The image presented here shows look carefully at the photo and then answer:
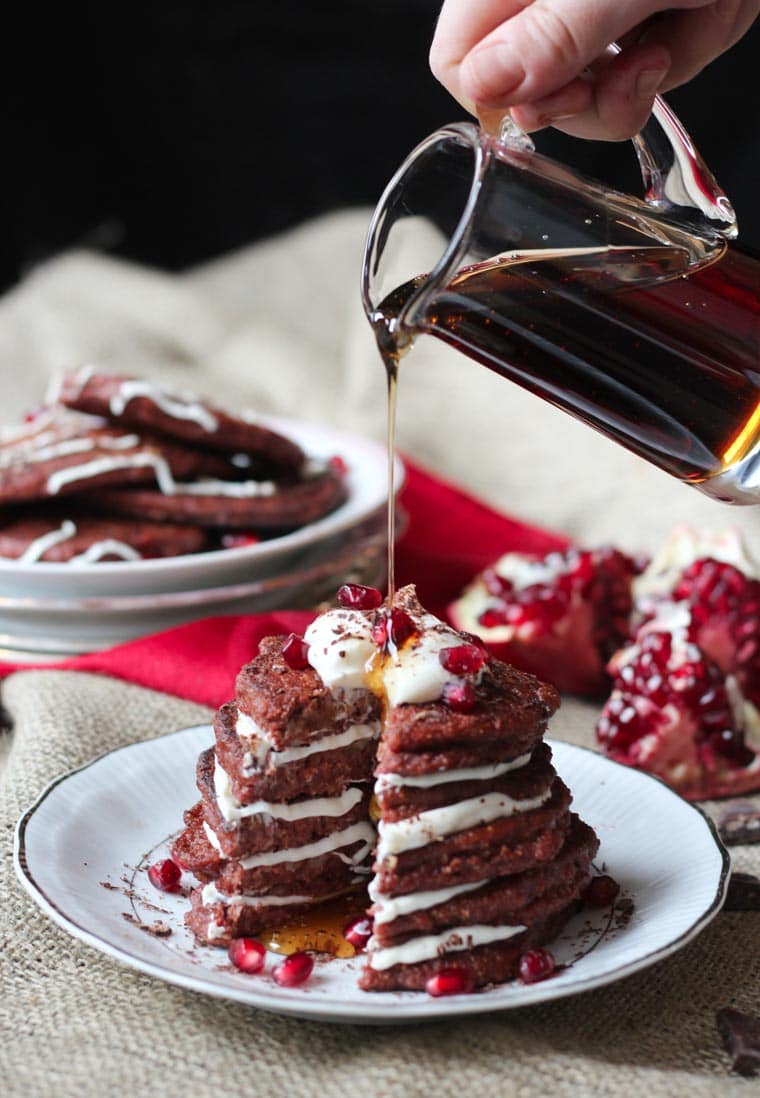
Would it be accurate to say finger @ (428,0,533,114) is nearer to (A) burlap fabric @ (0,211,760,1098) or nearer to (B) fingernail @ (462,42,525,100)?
(B) fingernail @ (462,42,525,100)

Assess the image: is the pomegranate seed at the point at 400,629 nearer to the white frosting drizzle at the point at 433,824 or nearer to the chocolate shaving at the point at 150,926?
the white frosting drizzle at the point at 433,824

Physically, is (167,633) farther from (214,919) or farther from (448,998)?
(448,998)

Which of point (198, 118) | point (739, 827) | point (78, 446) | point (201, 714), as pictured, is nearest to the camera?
point (739, 827)

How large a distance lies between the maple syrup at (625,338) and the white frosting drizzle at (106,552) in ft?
5.58

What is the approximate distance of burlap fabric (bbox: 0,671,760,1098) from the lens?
6.43ft

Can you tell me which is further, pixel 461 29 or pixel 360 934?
pixel 461 29

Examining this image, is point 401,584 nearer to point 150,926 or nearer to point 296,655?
point 296,655

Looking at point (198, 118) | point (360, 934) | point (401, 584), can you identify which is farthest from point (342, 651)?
point (198, 118)

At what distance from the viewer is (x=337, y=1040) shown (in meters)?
2.05

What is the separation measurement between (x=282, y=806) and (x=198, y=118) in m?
6.54

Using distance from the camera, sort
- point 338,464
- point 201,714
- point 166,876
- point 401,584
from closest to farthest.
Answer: point 166,876, point 201,714, point 401,584, point 338,464

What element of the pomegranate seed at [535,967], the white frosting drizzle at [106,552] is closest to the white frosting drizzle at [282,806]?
the pomegranate seed at [535,967]

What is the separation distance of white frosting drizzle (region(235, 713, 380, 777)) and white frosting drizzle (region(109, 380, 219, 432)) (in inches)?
74.7

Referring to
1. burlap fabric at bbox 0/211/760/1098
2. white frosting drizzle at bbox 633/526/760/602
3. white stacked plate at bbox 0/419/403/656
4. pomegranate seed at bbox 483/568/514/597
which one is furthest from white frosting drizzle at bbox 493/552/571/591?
white stacked plate at bbox 0/419/403/656
